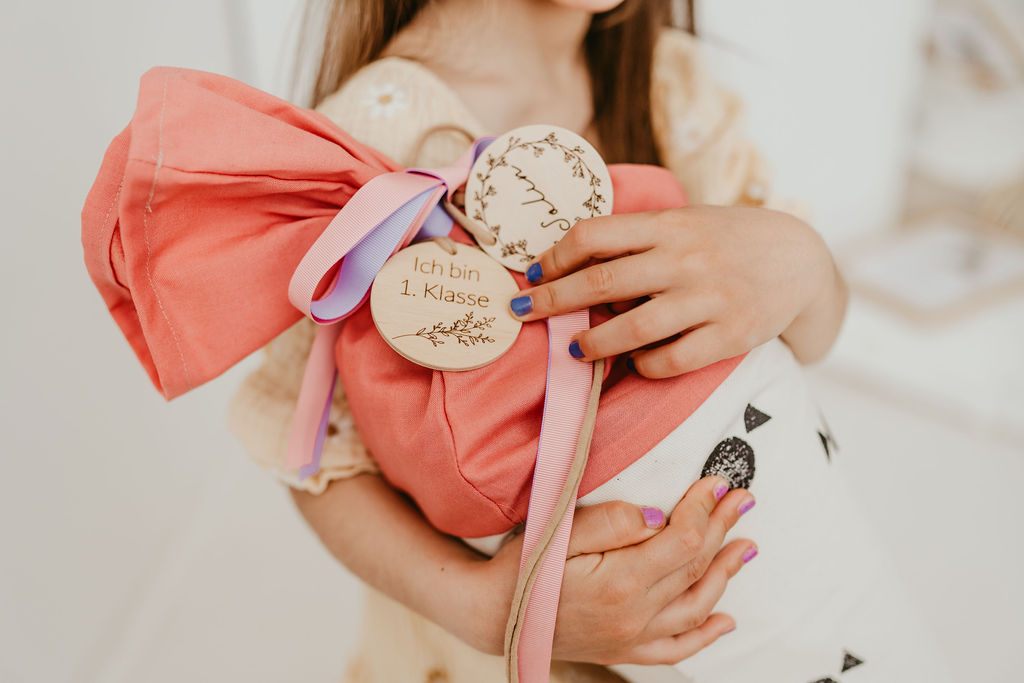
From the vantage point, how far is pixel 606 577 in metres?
0.46

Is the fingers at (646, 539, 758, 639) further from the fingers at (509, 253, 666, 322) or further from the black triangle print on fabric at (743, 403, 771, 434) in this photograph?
the fingers at (509, 253, 666, 322)

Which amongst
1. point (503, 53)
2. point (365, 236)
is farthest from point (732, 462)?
point (503, 53)

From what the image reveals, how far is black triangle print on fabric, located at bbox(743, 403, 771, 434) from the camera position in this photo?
0.49 m

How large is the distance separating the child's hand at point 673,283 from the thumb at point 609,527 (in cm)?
8

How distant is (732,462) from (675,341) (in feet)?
0.28

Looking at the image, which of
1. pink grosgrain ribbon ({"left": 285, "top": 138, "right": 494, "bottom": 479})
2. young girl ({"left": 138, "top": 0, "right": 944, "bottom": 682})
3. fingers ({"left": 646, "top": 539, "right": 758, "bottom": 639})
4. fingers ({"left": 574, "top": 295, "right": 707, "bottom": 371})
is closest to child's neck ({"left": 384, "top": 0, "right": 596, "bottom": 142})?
young girl ({"left": 138, "top": 0, "right": 944, "bottom": 682})

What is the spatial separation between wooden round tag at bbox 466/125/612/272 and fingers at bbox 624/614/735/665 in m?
0.25

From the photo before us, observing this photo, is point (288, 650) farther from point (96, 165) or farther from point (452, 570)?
point (96, 165)

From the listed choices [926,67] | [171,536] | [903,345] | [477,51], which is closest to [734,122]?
[477,51]

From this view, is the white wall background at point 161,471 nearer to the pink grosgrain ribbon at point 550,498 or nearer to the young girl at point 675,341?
the young girl at point 675,341

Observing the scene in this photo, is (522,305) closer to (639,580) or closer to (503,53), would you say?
(639,580)

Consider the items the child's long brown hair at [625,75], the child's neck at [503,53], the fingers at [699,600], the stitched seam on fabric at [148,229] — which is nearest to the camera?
the stitched seam on fabric at [148,229]

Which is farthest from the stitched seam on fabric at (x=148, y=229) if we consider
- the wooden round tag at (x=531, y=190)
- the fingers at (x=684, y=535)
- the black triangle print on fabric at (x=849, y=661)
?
the black triangle print on fabric at (x=849, y=661)

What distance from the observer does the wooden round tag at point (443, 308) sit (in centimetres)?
44
